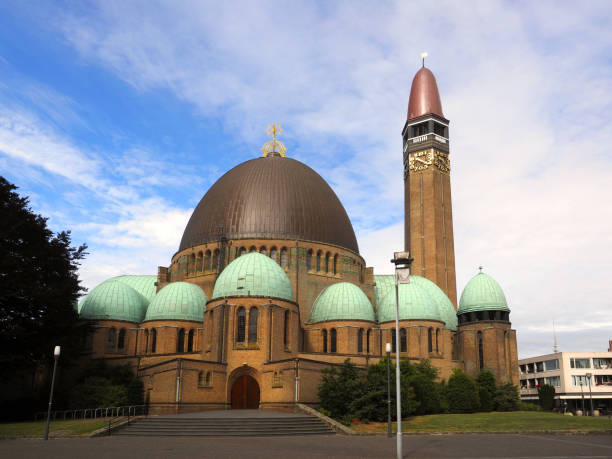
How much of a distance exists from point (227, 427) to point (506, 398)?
25.2m

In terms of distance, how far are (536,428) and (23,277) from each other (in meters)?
29.2

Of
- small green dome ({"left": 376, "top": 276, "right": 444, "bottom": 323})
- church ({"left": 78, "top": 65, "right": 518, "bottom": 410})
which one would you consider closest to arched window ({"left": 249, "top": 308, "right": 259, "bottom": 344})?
church ({"left": 78, "top": 65, "right": 518, "bottom": 410})

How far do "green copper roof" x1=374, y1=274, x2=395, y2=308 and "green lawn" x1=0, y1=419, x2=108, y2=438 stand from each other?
28.9 metres

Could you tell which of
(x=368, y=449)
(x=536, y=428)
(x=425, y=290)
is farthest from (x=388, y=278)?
(x=368, y=449)

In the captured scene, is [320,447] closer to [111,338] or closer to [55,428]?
[55,428]

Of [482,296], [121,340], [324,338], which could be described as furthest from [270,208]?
[482,296]

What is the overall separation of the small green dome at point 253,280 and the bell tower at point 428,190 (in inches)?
953

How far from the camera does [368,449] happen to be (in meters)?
21.2

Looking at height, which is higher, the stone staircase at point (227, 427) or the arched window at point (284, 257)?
the arched window at point (284, 257)

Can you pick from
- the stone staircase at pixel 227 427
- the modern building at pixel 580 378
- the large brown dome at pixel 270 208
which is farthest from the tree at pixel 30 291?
the modern building at pixel 580 378

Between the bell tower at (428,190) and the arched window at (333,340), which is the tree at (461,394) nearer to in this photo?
the arched window at (333,340)

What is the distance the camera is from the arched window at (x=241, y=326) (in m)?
40.0

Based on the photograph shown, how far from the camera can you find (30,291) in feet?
113

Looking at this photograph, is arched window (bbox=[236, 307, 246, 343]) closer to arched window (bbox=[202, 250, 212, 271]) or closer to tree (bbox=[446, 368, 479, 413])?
arched window (bbox=[202, 250, 212, 271])
